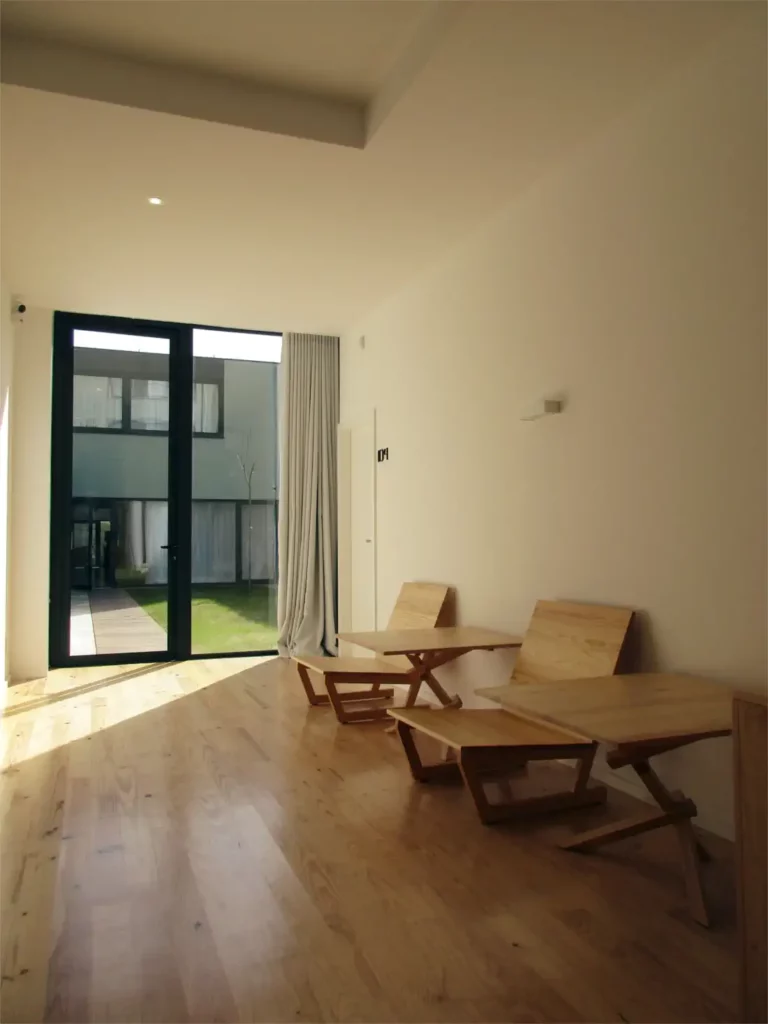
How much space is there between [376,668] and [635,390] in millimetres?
2301

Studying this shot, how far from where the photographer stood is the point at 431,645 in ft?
12.8

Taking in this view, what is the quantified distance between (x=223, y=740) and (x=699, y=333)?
3054 millimetres

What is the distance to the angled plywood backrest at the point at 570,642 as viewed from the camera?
312 cm

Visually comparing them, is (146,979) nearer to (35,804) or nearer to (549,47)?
(35,804)

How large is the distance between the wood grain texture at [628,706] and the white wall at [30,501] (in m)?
4.59

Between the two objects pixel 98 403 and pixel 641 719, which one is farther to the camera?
pixel 98 403

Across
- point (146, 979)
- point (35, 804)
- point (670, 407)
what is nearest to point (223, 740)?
point (35, 804)

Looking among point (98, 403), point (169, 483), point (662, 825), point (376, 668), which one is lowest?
point (662, 825)

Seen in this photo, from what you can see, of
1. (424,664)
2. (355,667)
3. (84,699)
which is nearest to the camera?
(424,664)

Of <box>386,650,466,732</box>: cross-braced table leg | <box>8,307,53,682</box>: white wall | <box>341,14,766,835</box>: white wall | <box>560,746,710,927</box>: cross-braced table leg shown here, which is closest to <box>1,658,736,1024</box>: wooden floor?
<box>560,746,710,927</box>: cross-braced table leg

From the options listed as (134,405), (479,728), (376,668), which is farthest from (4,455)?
(479,728)

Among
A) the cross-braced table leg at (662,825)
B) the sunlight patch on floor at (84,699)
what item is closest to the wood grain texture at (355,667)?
the sunlight patch on floor at (84,699)

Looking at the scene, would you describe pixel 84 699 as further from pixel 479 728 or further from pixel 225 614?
pixel 479 728

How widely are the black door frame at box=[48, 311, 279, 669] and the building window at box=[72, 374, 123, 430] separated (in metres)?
0.07
